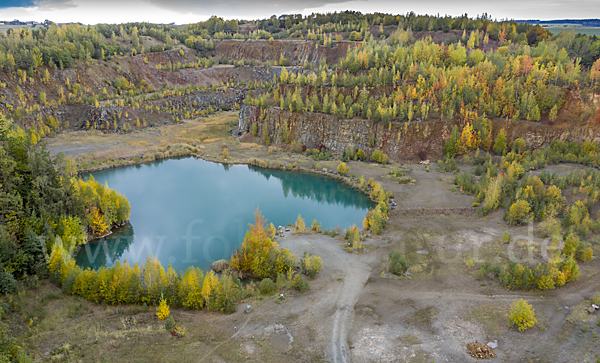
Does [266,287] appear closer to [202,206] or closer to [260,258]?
[260,258]

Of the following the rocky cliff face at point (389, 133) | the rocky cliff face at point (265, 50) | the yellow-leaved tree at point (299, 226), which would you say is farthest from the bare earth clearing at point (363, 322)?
the rocky cliff face at point (265, 50)

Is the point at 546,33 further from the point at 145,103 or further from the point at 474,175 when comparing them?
the point at 145,103

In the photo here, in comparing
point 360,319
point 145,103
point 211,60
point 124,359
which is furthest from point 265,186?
point 211,60

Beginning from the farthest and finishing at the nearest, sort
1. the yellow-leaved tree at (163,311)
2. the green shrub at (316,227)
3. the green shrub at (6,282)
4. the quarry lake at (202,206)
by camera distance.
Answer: the green shrub at (316,227), the quarry lake at (202,206), the green shrub at (6,282), the yellow-leaved tree at (163,311)

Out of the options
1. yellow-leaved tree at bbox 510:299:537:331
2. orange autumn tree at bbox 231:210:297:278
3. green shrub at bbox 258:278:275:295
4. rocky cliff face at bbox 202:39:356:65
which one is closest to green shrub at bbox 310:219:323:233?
orange autumn tree at bbox 231:210:297:278

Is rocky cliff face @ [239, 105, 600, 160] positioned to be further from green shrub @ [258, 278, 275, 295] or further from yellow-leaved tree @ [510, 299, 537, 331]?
yellow-leaved tree @ [510, 299, 537, 331]

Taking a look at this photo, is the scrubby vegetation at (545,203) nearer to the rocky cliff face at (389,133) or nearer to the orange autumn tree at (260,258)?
the rocky cliff face at (389,133)
